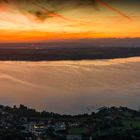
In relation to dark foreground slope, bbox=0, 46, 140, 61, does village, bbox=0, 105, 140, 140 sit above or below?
below

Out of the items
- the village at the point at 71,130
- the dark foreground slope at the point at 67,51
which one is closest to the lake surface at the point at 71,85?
the dark foreground slope at the point at 67,51

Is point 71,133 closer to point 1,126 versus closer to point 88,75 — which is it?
point 1,126

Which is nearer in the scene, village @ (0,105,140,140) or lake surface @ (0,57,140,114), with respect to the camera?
village @ (0,105,140,140)

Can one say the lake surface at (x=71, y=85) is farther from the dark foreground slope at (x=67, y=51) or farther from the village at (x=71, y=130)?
the village at (x=71, y=130)

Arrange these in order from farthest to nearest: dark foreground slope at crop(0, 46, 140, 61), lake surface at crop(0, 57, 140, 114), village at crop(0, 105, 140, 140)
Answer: lake surface at crop(0, 57, 140, 114) → dark foreground slope at crop(0, 46, 140, 61) → village at crop(0, 105, 140, 140)

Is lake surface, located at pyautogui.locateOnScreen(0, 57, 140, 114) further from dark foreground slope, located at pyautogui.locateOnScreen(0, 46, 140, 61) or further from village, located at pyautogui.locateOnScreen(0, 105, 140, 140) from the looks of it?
village, located at pyautogui.locateOnScreen(0, 105, 140, 140)

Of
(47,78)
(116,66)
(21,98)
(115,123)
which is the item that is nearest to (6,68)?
(47,78)

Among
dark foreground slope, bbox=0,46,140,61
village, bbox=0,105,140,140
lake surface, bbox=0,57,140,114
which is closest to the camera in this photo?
village, bbox=0,105,140,140

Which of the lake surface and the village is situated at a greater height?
the lake surface

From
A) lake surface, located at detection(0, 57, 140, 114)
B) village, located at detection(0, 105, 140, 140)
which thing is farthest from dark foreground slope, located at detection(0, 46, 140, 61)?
village, located at detection(0, 105, 140, 140)
